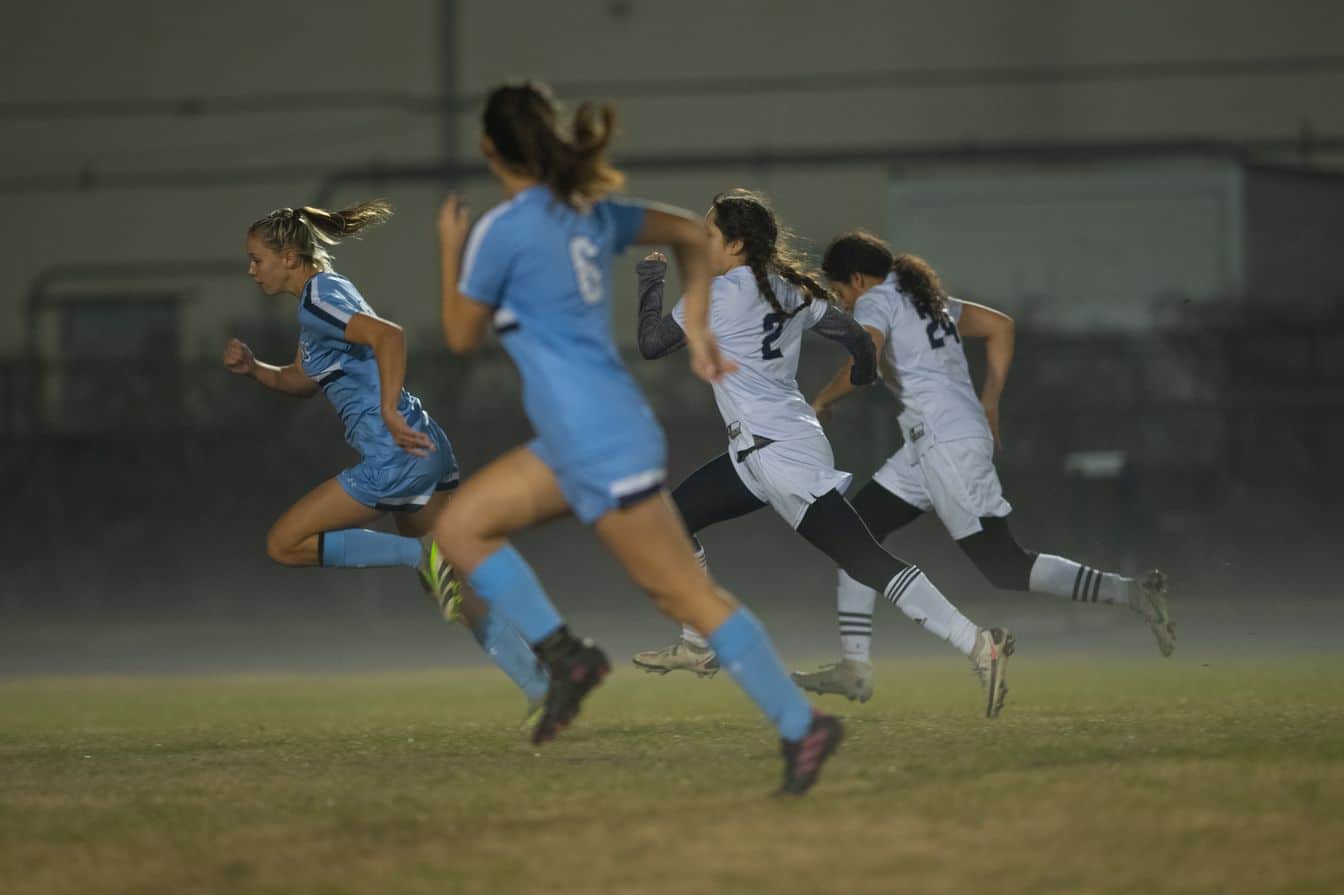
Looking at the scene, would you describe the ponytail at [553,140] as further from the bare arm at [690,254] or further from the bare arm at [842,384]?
the bare arm at [842,384]

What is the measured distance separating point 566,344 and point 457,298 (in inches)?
12.7

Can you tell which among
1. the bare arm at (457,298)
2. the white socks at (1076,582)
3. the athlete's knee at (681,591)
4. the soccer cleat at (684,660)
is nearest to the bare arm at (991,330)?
the white socks at (1076,582)

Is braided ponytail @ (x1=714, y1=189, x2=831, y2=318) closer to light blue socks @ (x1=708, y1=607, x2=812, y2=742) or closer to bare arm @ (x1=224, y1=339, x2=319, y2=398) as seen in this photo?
bare arm @ (x1=224, y1=339, x2=319, y2=398)

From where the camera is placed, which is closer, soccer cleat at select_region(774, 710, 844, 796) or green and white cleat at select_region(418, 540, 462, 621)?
soccer cleat at select_region(774, 710, 844, 796)

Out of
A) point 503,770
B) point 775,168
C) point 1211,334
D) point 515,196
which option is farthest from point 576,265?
point 775,168

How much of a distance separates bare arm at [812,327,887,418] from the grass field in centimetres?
135

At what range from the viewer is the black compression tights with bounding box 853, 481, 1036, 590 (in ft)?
26.2

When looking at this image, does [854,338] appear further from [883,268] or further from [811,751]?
[811,751]

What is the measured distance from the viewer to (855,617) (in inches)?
317

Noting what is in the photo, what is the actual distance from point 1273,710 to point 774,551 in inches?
423

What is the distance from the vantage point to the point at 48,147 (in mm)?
22953

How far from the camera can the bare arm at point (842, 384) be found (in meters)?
7.79

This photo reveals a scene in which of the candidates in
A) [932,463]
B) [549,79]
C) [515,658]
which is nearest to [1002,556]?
[932,463]

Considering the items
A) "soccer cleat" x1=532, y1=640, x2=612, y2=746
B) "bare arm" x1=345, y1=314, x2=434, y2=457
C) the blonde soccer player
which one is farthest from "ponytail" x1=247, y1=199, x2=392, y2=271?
"soccer cleat" x1=532, y1=640, x2=612, y2=746
